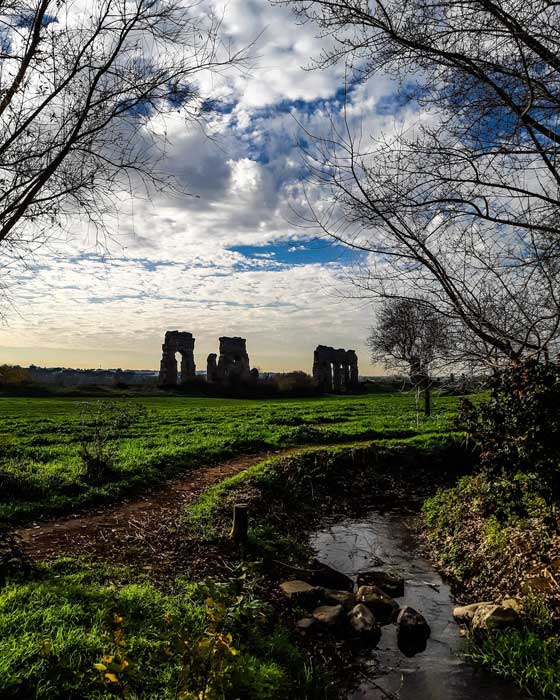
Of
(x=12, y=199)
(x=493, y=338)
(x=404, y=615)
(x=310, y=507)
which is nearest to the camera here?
(x=12, y=199)

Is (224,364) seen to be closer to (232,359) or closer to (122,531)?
(232,359)

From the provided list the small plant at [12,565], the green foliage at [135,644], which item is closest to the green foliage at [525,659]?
the green foliage at [135,644]

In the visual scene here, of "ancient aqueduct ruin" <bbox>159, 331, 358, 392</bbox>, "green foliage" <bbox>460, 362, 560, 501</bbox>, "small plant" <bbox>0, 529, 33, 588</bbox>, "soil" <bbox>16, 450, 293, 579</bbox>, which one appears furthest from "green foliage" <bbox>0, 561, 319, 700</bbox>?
"ancient aqueduct ruin" <bbox>159, 331, 358, 392</bbox>

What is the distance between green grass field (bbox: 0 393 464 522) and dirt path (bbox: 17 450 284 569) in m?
0.59

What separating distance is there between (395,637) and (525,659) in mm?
1411

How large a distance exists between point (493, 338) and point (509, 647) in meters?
3.43

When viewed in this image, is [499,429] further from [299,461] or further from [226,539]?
[299,461]

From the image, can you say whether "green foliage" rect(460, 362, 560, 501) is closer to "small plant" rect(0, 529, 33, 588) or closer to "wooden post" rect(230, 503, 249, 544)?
"wooden post" rect(230, 503, 249, 544)

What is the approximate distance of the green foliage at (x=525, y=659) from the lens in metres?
4.77

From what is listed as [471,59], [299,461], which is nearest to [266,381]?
[299,461]

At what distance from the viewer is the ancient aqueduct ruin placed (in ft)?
167

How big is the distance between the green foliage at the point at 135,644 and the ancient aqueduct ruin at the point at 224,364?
45.2 metres

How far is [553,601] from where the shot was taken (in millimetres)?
5715

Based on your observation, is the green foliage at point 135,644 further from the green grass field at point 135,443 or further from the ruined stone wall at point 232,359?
the ruined stone wall at point 232,359
